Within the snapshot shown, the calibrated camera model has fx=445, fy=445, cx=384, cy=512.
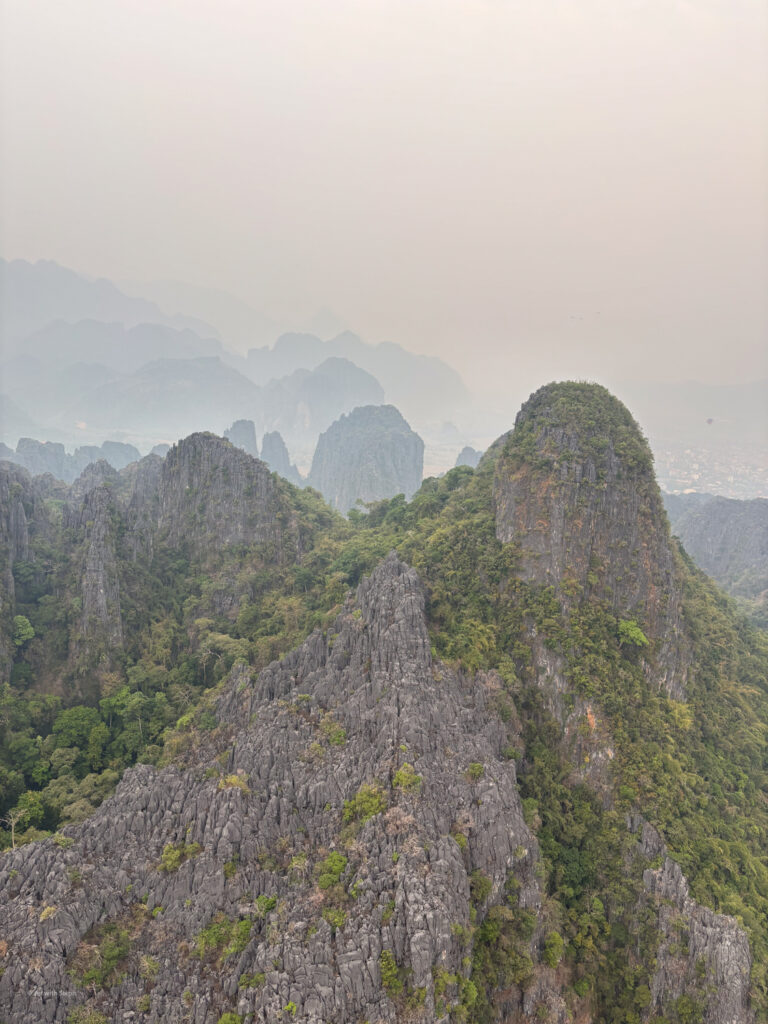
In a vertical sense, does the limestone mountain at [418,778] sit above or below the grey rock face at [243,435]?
below

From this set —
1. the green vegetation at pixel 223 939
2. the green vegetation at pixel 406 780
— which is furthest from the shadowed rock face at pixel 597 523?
the green vegetation at pixel 223 939

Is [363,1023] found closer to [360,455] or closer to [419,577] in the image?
[419,577]

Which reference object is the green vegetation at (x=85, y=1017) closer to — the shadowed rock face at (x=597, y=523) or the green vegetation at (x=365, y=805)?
the green vegetation at (x=365, y=805)

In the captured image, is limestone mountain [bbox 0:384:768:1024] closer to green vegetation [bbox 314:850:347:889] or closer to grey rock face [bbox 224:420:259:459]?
green vegetation [bbox 314:850:347:889]

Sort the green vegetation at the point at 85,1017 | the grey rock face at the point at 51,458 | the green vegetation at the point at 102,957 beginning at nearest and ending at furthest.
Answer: the green vegetation at the point at 85,1017, the green vegetation at the point at 102,957, the grey rock face at the point at 51,458

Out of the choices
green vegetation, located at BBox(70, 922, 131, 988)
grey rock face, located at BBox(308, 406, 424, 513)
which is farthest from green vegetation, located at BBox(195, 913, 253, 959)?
grey rock face, located at BBox(308, 406, 424, 513)

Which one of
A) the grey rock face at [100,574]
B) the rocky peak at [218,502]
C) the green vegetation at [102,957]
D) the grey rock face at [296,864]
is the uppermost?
the rocky peak at [218,502]

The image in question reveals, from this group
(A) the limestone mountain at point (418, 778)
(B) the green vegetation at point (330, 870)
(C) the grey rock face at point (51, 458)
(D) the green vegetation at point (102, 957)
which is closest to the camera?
(D) the green vegetation at point (102, 957)
